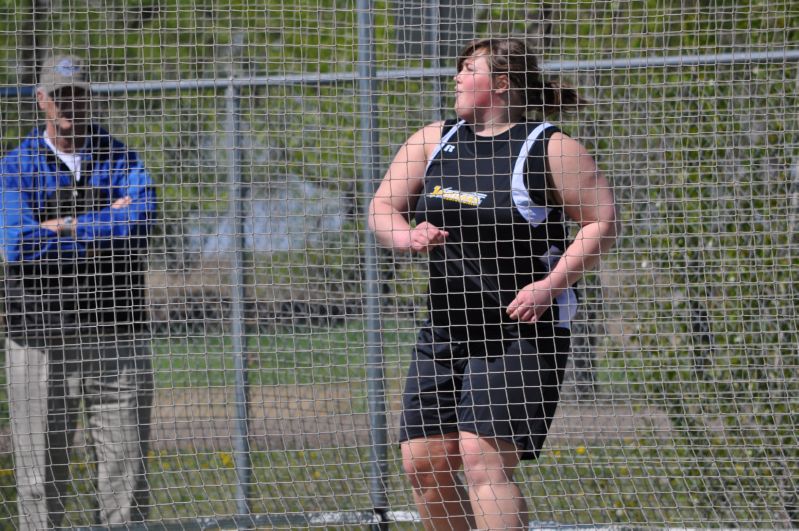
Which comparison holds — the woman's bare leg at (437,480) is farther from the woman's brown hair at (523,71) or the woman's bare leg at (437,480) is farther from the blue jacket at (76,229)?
the blue jacket at (76,229)

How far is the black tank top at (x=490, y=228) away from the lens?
9.16 feet

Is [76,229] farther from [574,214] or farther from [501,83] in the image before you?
[574,214]

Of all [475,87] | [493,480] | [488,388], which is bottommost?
[493,480]

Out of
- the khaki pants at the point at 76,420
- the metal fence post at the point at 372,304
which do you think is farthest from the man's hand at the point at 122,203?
the metal fence post at the point at 372,304

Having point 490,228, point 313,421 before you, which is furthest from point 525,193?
point 313,421

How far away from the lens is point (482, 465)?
272 cm

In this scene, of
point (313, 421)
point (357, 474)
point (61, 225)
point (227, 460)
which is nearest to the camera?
point (61, 225)

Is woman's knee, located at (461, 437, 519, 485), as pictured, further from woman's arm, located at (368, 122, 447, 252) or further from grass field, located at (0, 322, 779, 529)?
grass field, located at (0, 322, 779, 529)

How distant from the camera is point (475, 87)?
2.90m

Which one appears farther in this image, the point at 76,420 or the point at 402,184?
the point at 76,420

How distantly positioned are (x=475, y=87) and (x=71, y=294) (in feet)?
5.82

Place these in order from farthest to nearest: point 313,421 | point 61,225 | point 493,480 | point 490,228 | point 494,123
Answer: point 313,421, point 61,225, point 494,123, point 490,228, point 493,480

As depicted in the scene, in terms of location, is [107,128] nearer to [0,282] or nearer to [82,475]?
[0,282]

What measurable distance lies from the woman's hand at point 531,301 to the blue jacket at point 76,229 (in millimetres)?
1552
